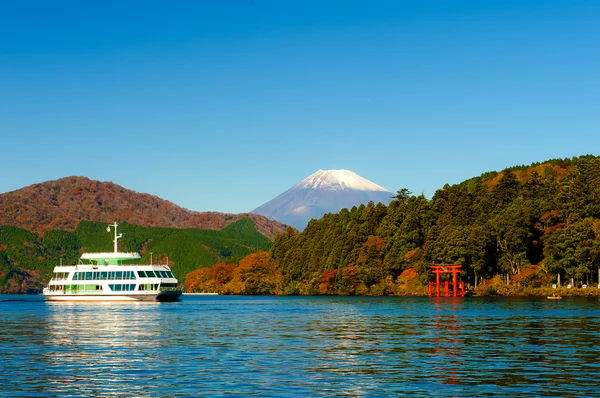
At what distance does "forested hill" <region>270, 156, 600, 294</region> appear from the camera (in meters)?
141

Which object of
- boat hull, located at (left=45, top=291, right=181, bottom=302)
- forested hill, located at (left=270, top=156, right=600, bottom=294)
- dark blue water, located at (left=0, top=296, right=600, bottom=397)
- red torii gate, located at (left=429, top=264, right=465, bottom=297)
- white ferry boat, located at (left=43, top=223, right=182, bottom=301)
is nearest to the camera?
dark blue water, located at (left=0, top=296, right=600, bottom=397)

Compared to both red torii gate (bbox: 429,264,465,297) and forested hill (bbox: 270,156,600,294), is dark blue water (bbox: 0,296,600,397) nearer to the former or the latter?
forested hill (bbox: 270,156,600,294)

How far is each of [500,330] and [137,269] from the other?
84.0 meters

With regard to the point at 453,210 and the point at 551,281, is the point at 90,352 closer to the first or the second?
the point at 551,281

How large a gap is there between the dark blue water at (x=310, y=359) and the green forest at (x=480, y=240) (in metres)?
74.5

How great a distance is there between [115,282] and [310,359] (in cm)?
9780

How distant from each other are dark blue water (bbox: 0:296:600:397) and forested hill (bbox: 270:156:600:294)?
7213 cm

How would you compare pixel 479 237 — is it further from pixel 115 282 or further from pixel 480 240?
pixel 115 282

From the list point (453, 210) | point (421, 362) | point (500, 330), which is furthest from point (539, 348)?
point (453, 210)

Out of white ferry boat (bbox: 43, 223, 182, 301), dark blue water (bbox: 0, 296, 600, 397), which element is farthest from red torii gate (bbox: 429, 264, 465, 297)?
dark blue water (bbox: 0, 296, 600, 397)

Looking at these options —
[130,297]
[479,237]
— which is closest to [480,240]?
[479,237]

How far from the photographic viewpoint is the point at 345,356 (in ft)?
143

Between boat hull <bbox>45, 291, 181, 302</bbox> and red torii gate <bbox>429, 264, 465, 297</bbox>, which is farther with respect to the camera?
red torii gate <bbox>429, 264, 465, 297</bbox>

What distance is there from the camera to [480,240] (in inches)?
5950
